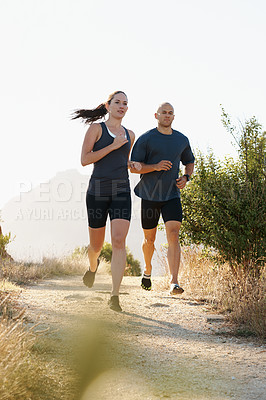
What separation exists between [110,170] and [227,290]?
2189mm

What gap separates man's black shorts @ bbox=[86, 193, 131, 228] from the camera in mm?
5215

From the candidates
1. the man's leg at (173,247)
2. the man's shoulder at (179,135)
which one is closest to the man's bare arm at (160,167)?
the man's shoulder at (179,135)

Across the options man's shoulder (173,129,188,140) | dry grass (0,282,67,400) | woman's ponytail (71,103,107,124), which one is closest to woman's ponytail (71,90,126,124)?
woman's ponytail (71,103,107,124)

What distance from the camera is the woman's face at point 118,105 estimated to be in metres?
5.37

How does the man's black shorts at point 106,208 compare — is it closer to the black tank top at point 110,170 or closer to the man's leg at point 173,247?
the black tank top at point 110,170

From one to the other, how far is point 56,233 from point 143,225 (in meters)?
124

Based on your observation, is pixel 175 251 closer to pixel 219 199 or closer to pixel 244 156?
pixel 219 199

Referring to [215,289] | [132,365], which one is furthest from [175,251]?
[132,365]

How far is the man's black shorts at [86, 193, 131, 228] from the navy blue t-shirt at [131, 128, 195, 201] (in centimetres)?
116

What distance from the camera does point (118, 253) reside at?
5066mm

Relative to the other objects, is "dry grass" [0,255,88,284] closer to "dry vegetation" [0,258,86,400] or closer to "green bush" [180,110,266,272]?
"green bush" [180,110,266,272]

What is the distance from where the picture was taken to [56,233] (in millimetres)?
128625

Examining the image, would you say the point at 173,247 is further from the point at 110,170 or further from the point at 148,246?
the point at 110,170

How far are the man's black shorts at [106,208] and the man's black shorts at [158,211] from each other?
44.9 inches
